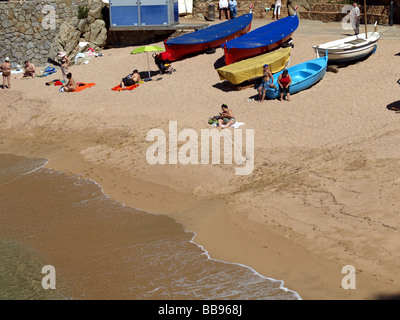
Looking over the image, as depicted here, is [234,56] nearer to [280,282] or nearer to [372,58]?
[372,58]

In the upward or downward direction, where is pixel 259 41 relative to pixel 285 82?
upward

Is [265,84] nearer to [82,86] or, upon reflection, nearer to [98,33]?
[82,86]

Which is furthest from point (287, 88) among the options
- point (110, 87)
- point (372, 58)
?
point (110, 87)

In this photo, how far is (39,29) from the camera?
1116 inches

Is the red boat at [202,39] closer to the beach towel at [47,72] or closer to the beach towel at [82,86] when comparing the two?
the beach towel at [82,86]

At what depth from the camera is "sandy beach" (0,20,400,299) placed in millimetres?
11727

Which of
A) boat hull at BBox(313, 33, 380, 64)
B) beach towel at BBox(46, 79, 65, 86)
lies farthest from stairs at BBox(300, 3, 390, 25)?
beach towel at BBox(46, 79, 65, 86)

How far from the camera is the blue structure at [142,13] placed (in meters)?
28.7

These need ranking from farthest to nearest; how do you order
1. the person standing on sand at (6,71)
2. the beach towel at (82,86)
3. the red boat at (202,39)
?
1. the red boat at (202,39)
2. the person standing on sand at (6,71)
3. the beach towel at (82,86)

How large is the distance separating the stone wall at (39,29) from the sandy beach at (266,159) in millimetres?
2157

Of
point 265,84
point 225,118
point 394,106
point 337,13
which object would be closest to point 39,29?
point 265,84

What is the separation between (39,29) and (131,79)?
7210 millimetres

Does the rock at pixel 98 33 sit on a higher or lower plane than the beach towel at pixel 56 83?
higher

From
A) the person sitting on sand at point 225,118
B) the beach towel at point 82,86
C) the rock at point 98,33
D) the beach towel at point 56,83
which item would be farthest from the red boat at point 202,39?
the person sitting on sand at point 225,118
